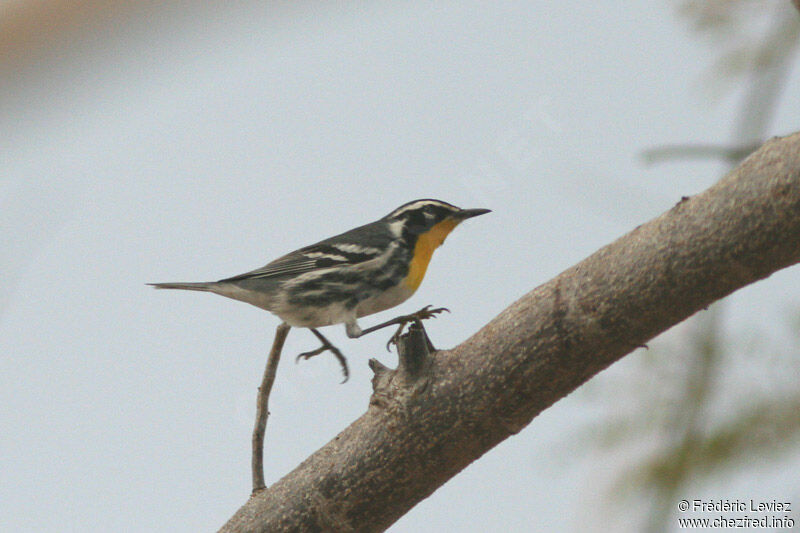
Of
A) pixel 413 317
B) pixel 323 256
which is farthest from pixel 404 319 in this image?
pixel 323 256

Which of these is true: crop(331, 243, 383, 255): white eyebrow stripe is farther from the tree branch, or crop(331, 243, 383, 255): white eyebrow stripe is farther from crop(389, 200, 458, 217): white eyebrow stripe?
Answer: the tree branch

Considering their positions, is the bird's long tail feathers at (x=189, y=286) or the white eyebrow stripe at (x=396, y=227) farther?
the white eyebrow stripe at (x=396, y=227)

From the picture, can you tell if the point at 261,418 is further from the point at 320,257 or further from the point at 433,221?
the point at 433,221

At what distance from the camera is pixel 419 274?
13.9 ft

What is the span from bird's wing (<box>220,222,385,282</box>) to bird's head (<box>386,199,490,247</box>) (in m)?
0.25

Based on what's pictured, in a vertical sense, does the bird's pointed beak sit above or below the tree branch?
above

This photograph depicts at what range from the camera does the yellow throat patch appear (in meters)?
4.18

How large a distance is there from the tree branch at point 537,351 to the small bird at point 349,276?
100 cm

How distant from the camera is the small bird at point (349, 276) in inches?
161

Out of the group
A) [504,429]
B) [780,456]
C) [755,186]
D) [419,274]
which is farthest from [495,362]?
[419,274]

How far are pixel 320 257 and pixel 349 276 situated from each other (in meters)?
0.40

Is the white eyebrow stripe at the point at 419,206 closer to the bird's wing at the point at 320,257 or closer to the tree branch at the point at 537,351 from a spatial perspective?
the bird's wing at the point at 320,257

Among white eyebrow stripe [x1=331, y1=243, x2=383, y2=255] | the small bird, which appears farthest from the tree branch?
white eyebrow stripe [x1=331, y1=243, x2=383, y2=255]

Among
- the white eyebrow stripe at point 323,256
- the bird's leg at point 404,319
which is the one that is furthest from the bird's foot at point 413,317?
the white eyebrow stripe at point 323,256
